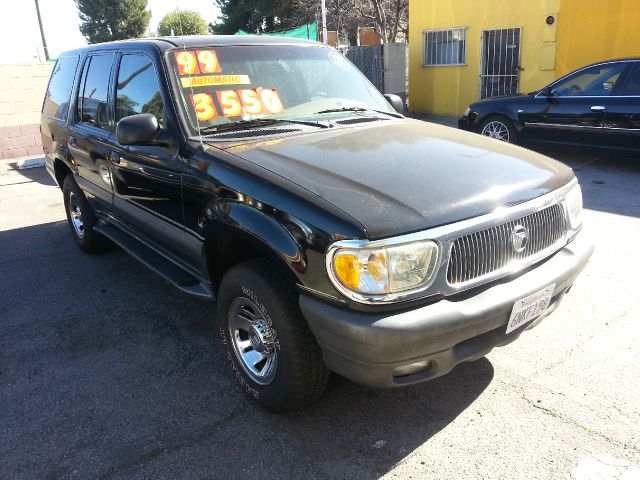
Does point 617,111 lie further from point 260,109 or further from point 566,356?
point 260,109

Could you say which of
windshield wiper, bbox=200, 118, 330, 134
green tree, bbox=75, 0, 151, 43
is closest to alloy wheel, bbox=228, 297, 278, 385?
A: windshield wiper, bbox=200, 118, 330, 134

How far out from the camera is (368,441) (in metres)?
2.71

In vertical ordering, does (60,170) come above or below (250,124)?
A: below

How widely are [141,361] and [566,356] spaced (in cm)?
273

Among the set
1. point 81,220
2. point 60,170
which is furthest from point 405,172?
point 60,170

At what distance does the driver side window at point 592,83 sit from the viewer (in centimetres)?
824

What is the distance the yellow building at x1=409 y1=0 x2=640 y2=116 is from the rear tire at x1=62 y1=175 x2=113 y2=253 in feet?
35.4

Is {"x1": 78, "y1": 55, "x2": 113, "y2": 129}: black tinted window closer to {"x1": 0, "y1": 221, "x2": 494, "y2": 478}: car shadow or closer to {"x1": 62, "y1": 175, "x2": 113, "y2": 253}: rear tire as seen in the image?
{"x1": 62, "y1": 175, "x2": 113, "y2": 253}: rear tire

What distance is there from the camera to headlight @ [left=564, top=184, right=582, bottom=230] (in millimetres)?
3061

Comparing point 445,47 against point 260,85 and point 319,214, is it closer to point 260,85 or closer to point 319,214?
point 260,85

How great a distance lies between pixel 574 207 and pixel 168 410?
2.59m

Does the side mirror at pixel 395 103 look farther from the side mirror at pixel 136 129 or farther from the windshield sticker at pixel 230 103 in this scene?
the side mirror at pixel 136 129

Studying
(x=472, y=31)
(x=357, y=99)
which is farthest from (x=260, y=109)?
(x=472, y=31)

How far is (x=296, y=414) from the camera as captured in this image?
292 cm
